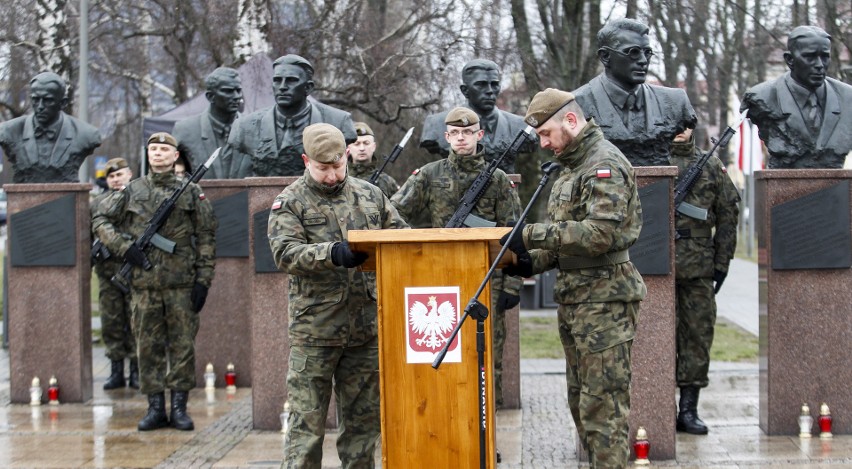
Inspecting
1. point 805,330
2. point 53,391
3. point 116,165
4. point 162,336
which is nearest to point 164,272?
point 162,336

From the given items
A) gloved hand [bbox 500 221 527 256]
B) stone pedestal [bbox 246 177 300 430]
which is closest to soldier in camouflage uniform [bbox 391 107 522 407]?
stone pedestal [bbox 246 177 300 430]

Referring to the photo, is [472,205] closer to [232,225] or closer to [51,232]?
[232,225]

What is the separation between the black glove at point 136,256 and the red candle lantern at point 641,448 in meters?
4.14

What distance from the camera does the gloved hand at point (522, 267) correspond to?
6516 millimetres

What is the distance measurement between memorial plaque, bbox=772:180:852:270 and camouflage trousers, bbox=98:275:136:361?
6667 mm

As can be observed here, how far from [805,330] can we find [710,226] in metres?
1.17

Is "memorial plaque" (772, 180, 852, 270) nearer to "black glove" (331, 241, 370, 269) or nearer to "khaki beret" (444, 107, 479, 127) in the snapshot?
"khaki beret" (444, 107, 479, 127)

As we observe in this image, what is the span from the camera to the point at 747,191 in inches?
1380

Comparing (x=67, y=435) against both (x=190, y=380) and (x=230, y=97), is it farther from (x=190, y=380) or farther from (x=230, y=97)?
(x=230, y=97)

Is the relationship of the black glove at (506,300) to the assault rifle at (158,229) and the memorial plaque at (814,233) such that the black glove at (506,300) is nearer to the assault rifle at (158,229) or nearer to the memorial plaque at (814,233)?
the memorial plaque at (814,233)

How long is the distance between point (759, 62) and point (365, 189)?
20.1 m

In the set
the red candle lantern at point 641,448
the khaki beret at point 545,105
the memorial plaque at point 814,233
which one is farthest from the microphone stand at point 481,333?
the memorial plaque at point 814,233

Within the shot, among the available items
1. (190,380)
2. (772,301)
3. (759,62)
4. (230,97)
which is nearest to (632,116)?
(772,301)

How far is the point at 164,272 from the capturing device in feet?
33.1
